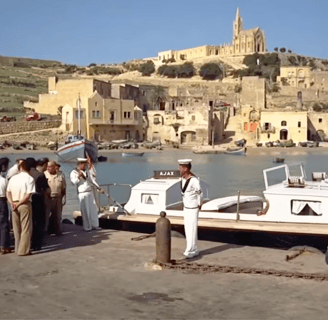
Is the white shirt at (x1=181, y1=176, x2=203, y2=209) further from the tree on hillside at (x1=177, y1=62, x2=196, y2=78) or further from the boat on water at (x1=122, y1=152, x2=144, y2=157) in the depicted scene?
the tree on hillside at (x1=177, y1=62, x2=196, y2=78)

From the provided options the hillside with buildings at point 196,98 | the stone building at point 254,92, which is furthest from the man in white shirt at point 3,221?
the stone building at point 254,92

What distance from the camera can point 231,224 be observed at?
34.6 feet

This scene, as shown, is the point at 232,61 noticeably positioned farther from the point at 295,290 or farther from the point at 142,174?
the point at 295,290

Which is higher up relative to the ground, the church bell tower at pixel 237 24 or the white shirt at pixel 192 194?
the church bell tower at pixel 237 24

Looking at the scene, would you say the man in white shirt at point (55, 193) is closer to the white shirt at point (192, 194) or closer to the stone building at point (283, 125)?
the white shirt at point (192, 194)

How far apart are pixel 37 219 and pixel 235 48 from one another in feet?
404

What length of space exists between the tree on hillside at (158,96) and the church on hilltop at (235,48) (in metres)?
43.7

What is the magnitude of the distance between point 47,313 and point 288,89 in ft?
289

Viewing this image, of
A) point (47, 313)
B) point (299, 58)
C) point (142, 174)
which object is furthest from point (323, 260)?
point (299, 58)

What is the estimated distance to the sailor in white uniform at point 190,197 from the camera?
8.70 meters

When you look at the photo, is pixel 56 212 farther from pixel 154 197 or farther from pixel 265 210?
pixel 265 210

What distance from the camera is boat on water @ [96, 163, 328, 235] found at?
10.4 meters

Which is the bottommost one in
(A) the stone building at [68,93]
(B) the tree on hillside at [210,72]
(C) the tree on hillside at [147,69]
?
(A) the stone building at [68,93]

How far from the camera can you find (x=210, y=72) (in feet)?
348
